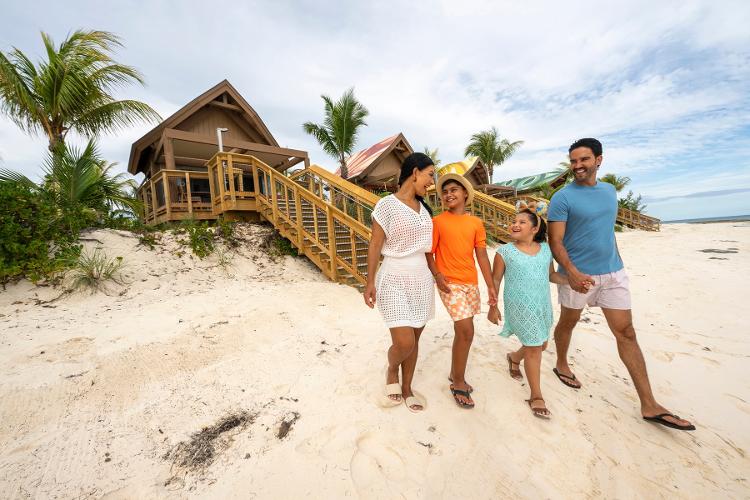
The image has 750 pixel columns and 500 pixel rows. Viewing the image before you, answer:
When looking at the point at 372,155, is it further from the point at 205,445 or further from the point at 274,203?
the point at 205,445

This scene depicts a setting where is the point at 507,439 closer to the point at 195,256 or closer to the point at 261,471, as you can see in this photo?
the point at 261,471

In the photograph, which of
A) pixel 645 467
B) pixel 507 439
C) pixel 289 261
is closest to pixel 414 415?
pixel 507 439

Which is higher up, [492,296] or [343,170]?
[343,170]

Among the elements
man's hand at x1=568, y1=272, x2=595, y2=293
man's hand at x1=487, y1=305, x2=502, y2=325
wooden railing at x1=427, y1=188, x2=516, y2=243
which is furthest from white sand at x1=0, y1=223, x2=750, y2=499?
wooden railing at x1=427, y1=188, x2=516, y2=243

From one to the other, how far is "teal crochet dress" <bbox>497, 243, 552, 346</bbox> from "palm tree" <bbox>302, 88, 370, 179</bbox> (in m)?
14.4

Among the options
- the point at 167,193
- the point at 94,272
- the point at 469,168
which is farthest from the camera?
the point at 469,168

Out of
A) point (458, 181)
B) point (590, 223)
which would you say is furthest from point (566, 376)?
point (458, 181)

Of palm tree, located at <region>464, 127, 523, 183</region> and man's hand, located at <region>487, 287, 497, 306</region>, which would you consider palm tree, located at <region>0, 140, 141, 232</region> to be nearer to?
man's hand, located at <region>487, 287, 497, 306</region>

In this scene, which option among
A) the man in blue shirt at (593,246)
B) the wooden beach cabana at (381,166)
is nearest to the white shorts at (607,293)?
the man in blue shirt at (593,246)

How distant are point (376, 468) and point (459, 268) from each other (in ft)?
4.18

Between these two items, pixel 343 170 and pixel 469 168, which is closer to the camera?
pixel 343 170

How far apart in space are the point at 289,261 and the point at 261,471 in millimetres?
4843

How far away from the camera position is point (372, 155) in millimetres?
15578

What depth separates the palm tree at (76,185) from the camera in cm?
488
